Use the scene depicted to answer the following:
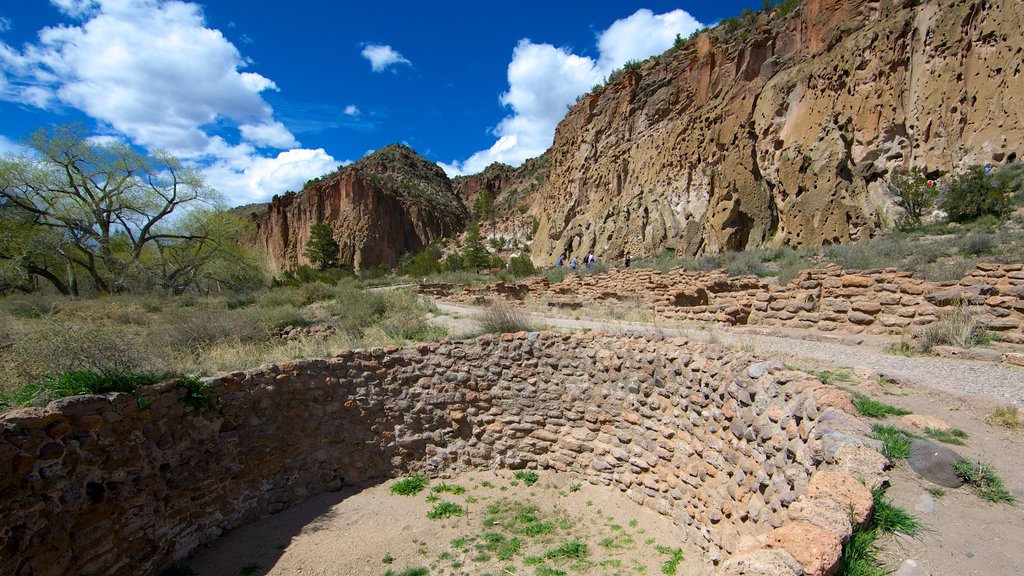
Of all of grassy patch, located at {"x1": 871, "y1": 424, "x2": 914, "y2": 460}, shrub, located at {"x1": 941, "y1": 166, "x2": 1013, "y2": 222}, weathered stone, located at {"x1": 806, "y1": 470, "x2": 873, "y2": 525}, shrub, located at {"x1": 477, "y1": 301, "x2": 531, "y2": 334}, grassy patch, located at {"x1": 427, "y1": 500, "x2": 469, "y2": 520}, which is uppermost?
shrub, located at {"x1": 941, "y1": 166, "x2": 1013, "y2": 222}

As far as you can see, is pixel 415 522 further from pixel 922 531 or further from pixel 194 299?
pixel 194 299

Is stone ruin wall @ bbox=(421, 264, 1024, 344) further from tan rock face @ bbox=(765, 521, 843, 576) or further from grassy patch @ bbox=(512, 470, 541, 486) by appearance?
tan rock face @ bbox=(765, 521, 843, 576)

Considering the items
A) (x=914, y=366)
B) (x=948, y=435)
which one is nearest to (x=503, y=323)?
(x=914, y=366)

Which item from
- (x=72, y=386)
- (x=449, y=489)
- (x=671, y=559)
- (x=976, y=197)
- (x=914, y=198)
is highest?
(x=914, y=198)

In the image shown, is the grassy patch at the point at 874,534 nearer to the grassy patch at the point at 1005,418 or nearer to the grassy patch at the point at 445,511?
the grassy patch at the point at 1005,418

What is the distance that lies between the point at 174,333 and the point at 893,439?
12.5 m

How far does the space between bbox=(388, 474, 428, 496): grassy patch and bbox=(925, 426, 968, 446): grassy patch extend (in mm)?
6873

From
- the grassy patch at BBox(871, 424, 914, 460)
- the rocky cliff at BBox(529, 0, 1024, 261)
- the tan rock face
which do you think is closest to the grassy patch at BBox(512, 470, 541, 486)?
the grassy patch at BBox(871, 424, 914, 460)

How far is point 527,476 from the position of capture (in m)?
7.84

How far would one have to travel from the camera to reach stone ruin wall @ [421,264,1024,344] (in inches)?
297

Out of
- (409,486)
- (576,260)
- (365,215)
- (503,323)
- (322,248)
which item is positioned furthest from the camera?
(365,215)

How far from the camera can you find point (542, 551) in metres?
5.86

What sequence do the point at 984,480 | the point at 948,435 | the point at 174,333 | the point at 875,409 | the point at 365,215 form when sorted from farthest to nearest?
1. the point at 365,215
2. the point at 174,333
3. the point at 875,409
4. the point at 948,435
5. the point at 984,480

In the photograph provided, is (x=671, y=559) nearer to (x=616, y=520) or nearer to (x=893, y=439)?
(x=616, y=520)
